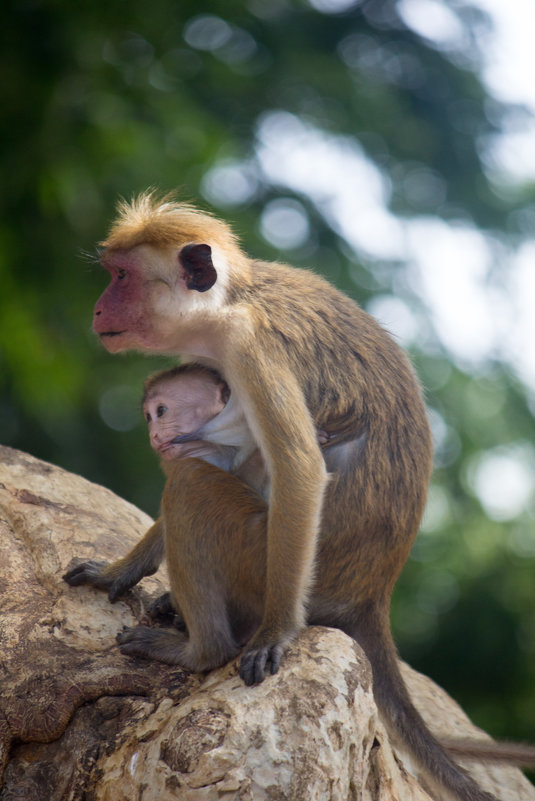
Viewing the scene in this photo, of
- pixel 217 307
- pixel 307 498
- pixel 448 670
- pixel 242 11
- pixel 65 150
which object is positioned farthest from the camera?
pixel 448 670

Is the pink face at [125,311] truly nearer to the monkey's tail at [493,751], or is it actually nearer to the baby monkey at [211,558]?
the baby monkey at [211,558]

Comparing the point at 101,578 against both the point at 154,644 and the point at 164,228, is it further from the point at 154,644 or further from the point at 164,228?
the point at 164,228

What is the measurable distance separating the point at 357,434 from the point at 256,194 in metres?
9.48

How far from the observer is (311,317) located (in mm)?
5242

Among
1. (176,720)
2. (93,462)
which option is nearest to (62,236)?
(93,462)

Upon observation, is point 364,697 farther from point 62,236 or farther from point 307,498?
point 62,236

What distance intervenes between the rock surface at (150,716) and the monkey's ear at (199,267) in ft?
6.78

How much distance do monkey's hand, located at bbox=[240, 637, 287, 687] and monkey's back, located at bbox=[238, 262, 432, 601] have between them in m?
0.64

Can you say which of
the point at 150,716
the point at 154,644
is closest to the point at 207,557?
the point at 154,644

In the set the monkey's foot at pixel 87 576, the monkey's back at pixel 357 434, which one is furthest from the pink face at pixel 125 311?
the monkey's foot at pixel 87 576

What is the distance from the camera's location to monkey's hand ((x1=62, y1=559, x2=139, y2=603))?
18.3ft

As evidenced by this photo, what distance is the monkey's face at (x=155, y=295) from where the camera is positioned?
5.22m

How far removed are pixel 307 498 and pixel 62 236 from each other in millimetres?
6273

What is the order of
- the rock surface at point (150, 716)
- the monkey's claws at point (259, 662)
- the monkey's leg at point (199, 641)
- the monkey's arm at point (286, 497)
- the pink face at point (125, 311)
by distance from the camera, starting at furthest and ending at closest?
the pink face at point (125, 311)
the monkey's leg at point (199, 641)
the monkey's arm at point (286, 497)
the monkey's claws at point (259, 662)
the rock surface at point (150, 716)
